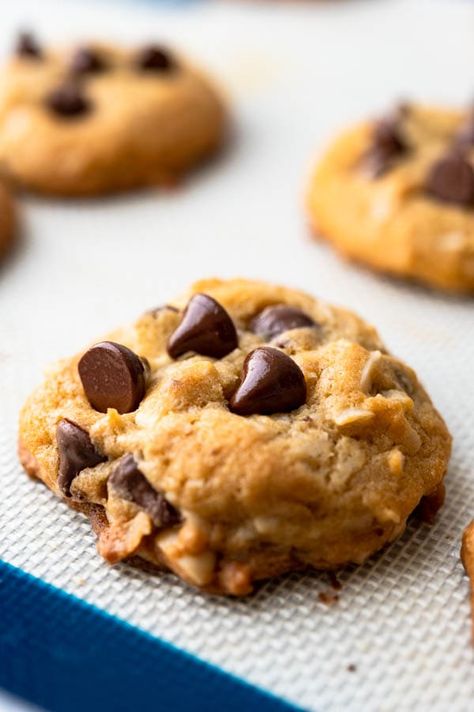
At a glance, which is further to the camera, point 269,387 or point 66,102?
point 66,102

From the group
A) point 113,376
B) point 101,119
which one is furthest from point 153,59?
point 113,376

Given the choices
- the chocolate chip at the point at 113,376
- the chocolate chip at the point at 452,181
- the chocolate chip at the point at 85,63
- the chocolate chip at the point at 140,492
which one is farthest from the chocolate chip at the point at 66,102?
the chocolate chip at the point at 140,492

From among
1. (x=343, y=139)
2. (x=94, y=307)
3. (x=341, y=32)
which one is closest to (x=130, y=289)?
(x=94, y=307)

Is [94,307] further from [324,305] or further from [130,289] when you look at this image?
[324,305]

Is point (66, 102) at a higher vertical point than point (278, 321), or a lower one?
higher

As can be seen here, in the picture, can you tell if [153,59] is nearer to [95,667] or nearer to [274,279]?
[274,279]

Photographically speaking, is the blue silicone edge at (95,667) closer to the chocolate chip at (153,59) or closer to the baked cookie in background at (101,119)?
the baked cookie in background at (101,119)
